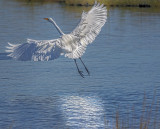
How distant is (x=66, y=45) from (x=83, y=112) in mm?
2428

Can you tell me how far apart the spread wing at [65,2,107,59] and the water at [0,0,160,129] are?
827 mm

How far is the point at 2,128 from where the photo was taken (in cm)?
770

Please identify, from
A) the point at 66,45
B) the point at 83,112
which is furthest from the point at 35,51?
the point at 83,112

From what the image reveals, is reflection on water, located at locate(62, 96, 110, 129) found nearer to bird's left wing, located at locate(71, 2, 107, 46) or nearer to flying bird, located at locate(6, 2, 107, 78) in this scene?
flying bird, located at locate(6, 2, 107, 78)

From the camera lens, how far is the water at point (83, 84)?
8422 mm

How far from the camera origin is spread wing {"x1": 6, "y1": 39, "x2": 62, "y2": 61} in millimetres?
10273

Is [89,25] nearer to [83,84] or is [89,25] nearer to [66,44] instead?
[66,44]

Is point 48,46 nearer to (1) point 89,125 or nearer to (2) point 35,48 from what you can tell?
(2) point 35,48

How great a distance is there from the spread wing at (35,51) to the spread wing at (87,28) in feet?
1.53

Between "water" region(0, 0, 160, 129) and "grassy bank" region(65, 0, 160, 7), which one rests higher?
"water" region(0, 0, 160, 129)

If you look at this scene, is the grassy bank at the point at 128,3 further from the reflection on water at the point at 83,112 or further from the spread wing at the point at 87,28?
the reflection on water at the point at 83,112

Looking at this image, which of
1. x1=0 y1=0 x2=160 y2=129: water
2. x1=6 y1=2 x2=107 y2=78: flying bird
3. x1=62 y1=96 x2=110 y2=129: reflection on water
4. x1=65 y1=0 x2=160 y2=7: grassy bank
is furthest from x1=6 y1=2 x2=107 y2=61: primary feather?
x1=65 y1=0 x2=160 y2=7: grassy bank

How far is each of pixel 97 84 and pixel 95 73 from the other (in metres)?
1.17

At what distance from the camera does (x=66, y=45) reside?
10.8 metres
